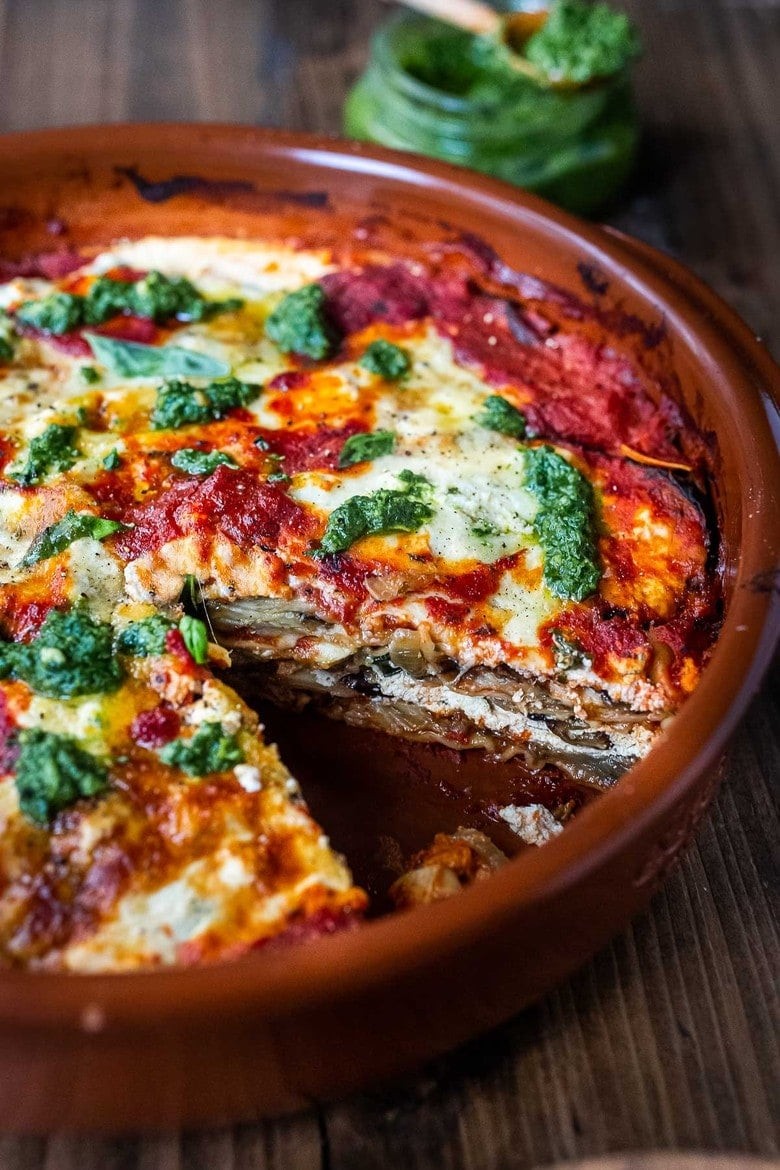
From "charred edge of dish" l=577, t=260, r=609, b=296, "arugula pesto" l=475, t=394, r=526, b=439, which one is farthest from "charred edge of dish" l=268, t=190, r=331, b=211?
"arugula pesto" l=475, t=394, r=526, b=439

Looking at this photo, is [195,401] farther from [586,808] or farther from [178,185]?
[586,808]

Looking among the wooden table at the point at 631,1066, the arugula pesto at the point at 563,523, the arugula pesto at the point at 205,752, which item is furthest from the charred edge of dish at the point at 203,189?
the arugula pesto at the point at 205,752

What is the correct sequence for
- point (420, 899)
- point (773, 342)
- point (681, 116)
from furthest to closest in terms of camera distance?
1. point (681, 116)
2. point (773, 342)
3. point (420, 899)

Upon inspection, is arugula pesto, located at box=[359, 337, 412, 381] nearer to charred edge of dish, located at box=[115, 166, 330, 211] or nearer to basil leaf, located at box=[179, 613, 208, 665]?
charred edge of dish, located at box=[115, 166, 330, 211]

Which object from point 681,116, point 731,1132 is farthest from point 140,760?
point 681,116

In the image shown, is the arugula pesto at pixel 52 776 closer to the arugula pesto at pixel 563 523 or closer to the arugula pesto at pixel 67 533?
→ the arugula pesto at pixel 67 533

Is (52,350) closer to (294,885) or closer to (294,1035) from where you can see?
(294,885)

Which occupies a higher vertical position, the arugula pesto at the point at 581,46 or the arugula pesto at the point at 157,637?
the arugula pesto at the point at 581,46
